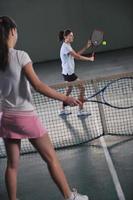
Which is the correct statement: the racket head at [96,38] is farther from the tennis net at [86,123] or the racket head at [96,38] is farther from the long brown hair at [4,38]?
the long brown hair at [4,38]

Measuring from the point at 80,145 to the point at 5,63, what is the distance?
8.69 ft

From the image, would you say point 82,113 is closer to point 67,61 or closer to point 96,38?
point 67,61

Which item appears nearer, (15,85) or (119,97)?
(15,85)

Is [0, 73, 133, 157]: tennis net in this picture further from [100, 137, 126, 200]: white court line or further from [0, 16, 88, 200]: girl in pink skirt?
[0, 16, 88, 200]: girl in pink skirt

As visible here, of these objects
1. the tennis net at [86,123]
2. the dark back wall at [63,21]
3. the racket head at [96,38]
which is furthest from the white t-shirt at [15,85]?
the dark back wall at [63,21]

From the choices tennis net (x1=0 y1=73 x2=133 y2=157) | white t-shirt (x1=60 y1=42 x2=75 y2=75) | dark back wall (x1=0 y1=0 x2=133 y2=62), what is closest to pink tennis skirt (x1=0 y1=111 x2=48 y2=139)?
tennis net (x1=0 y1=73 x2=133 y2=157)

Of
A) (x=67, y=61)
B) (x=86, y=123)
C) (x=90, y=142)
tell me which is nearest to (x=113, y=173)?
(x=90, y=142)

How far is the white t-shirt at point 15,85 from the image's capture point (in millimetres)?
3262

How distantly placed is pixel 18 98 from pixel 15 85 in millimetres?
109

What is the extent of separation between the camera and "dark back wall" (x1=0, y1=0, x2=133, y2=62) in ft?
53.8

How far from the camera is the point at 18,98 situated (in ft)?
11.0

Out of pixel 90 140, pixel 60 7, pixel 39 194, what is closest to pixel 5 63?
pixel 39 194

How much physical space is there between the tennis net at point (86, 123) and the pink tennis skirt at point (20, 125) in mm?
1932

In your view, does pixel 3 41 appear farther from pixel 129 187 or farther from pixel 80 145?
pixel 80 145
